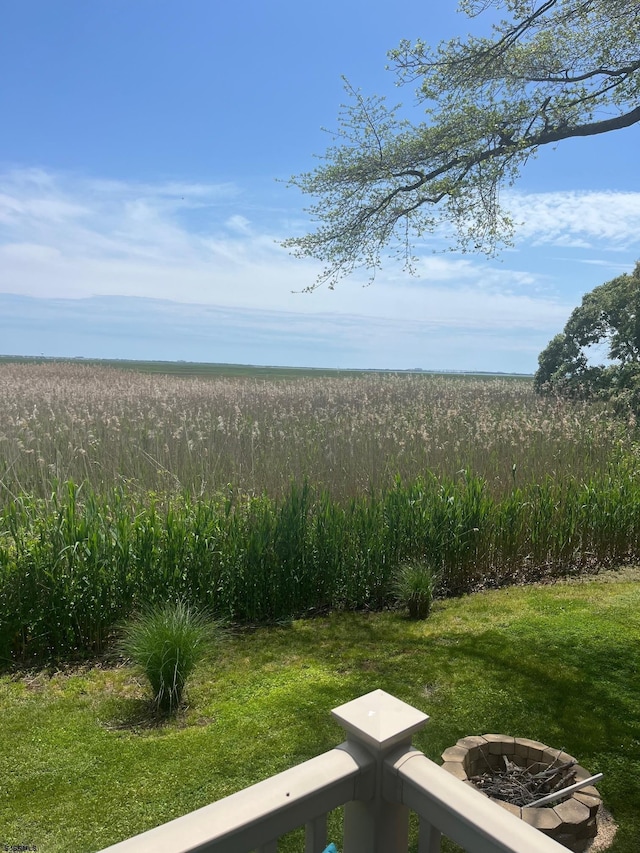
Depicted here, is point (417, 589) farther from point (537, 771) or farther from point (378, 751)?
point (378, 751)

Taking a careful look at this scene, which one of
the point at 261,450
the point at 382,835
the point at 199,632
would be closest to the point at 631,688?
the point at 199,632

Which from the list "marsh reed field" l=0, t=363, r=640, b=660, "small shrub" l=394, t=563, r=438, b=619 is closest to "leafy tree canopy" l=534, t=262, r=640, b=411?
"marsh reed field" l=0, t=363, r=640, b=660

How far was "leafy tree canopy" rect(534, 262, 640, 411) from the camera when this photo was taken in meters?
12.3

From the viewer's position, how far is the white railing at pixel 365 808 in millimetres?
1120

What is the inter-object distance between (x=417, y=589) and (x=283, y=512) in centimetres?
130

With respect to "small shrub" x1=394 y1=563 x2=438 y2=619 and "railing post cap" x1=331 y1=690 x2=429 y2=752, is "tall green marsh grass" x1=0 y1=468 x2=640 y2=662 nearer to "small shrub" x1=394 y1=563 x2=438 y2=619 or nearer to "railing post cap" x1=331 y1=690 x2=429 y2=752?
"small shrub" x1=394 y1=563 x2=438 y2=619

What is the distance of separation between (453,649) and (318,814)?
11.5ft

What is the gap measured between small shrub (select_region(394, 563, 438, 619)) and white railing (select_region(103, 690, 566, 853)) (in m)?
3.72

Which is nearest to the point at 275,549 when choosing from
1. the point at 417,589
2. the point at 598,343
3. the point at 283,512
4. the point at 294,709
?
the point at 283,512

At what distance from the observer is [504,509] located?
612 cm

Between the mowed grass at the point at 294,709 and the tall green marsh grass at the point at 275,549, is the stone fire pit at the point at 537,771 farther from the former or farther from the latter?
the tall green marsh grass at the point at 275,549

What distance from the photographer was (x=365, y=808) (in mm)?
1420

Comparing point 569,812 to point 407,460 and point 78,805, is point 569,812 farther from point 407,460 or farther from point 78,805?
point 407,460

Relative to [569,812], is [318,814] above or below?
above
